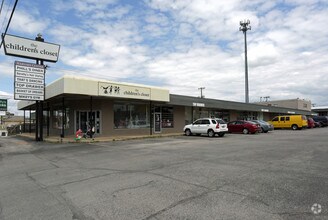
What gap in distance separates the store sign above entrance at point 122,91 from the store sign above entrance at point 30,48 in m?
4.88

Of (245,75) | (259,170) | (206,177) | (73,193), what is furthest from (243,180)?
(245,75)

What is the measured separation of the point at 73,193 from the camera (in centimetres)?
634

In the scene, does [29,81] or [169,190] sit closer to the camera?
[169,190]

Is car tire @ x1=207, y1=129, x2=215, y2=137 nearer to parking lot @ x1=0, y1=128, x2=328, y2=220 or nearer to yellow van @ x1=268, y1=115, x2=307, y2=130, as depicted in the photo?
parking lot @ x1=0, y1=128, x2=328, y2=220

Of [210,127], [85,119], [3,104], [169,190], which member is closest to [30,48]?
[85,119]

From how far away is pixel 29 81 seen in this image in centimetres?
2023

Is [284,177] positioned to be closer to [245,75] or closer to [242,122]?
[242,122]

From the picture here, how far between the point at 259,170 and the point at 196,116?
25.1m

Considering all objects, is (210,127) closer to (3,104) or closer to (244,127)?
(244,127)

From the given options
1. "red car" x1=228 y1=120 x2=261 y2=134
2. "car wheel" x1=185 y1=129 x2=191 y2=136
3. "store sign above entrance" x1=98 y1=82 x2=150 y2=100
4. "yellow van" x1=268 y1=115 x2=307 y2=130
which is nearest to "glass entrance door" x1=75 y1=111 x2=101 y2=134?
"store sign above entrance" x1=98 y1=82 x2=150 y2=100

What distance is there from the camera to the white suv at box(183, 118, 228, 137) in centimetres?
2422

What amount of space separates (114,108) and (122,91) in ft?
10.2

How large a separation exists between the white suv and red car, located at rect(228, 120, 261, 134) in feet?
15.5

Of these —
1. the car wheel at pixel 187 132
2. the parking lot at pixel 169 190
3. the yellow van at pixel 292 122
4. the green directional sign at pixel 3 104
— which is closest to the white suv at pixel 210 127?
the car wheel at pixel 187 132
